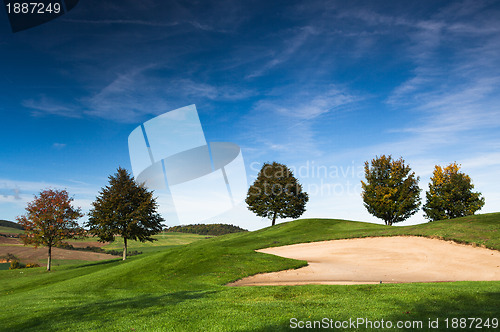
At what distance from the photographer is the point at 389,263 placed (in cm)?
2122

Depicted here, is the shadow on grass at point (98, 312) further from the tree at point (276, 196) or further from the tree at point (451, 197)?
the tree at point (451, 197)

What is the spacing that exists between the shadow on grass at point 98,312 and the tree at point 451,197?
49968 millimetres

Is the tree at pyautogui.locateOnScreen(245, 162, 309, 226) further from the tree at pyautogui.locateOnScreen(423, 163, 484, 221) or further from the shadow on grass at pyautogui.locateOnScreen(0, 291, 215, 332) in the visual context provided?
the shadow on grass at pyautogui.locateOnScreen(0, 291, 215, 332)

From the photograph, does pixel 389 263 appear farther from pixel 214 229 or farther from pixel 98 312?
pixel 214 229

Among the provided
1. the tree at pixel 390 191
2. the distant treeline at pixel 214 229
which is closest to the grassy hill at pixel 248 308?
the tree at pixel 390 191

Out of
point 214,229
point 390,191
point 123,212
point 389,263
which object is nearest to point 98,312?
point 389,263

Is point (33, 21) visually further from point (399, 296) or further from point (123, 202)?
point (123, 202)

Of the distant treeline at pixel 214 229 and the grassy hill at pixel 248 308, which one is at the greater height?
the grassy hill at pixel 248 308

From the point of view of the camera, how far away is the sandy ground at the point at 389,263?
17.1 metres

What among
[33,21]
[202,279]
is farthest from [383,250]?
[33,21]

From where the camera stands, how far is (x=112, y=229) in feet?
121

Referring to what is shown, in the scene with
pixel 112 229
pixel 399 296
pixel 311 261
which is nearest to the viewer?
pixel 399 296

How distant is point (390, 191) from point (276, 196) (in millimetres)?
19581

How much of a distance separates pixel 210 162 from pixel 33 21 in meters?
15.8
